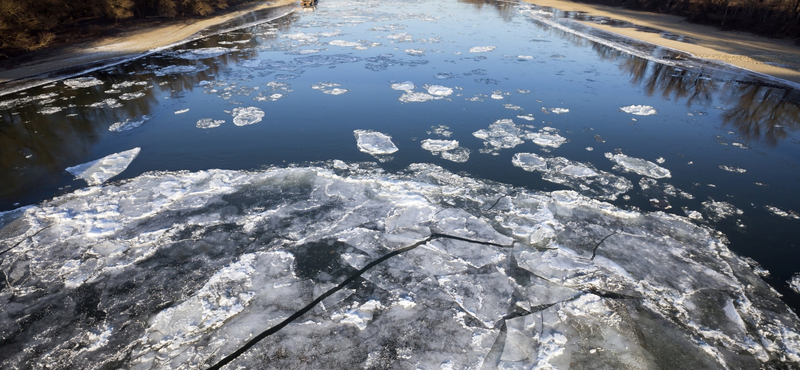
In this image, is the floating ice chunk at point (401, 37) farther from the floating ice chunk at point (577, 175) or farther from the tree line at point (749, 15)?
the tree line at point (749, 15)

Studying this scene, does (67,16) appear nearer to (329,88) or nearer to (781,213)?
(329,88)

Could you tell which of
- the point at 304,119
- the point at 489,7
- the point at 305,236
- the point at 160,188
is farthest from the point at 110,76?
the point at 489,7

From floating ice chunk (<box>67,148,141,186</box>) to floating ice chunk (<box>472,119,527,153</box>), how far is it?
551 cm

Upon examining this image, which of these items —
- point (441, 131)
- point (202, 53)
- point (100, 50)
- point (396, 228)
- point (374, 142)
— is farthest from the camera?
point (100, 50)

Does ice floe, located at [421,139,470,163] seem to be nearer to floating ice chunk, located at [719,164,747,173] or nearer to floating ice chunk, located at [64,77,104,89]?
floating ice chunk, located at [719,164,747,173]

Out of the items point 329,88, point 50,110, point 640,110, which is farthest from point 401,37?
point 50,110

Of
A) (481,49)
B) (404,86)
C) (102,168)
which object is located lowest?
(102,168)

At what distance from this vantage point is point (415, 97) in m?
8.11

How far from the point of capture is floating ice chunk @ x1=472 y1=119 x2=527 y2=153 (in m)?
5.99

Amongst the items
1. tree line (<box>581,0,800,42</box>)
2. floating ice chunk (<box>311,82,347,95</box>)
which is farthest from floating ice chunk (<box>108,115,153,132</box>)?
tree line (<box>581,0,800,42</box>)

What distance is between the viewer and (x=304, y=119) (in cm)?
705

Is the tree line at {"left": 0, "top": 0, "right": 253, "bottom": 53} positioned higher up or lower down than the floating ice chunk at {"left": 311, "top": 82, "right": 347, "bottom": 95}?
higher up

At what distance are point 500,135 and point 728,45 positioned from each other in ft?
43.0

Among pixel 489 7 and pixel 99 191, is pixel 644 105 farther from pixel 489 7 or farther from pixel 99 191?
pixel 489 7
